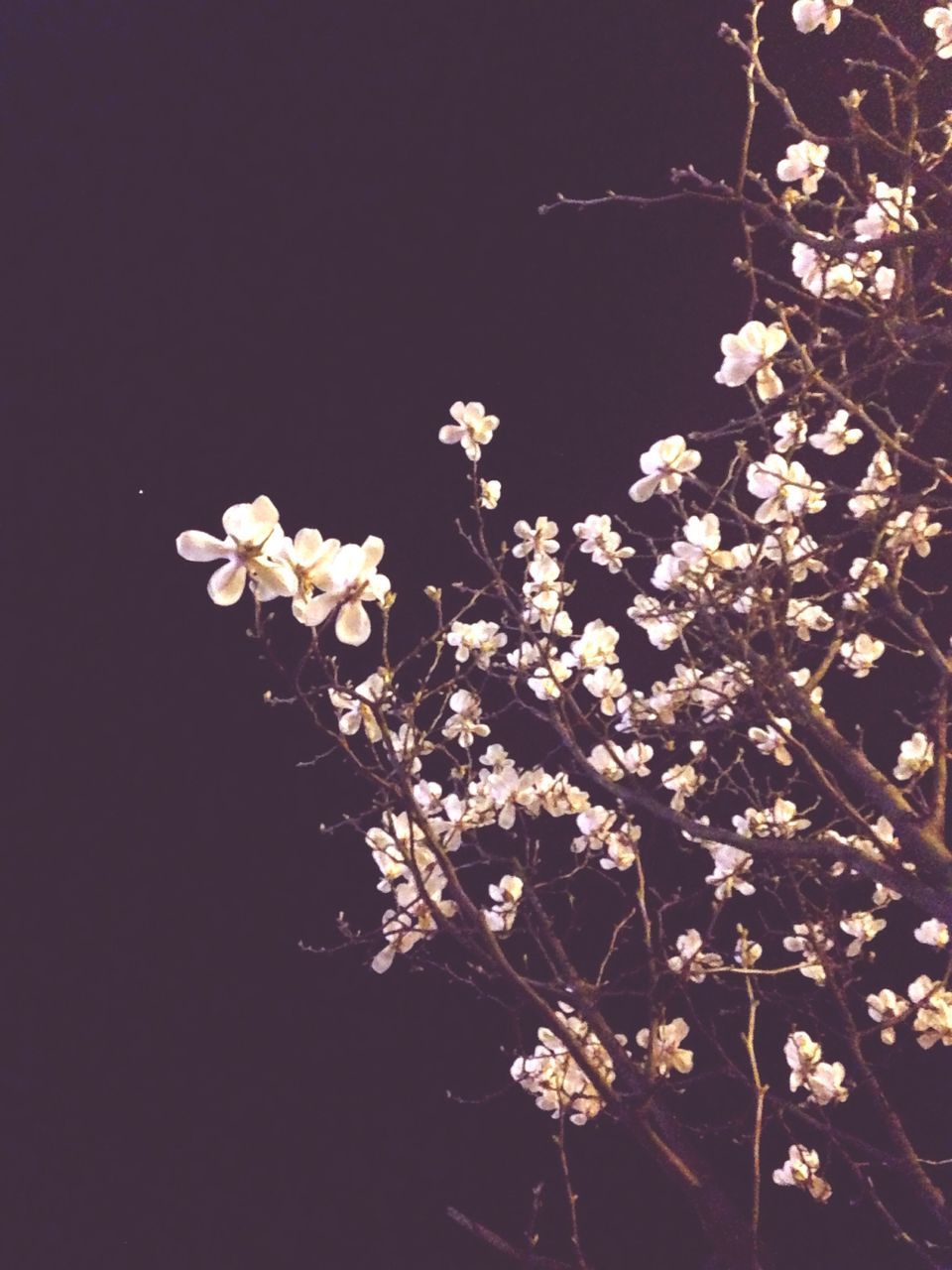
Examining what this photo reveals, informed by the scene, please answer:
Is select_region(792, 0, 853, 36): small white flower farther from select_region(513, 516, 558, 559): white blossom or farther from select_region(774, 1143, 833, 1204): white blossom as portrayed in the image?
select_region(774, 1143, 833, 1204): white blossom

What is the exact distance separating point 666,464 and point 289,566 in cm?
146

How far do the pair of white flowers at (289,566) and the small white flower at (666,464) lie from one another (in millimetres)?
1163

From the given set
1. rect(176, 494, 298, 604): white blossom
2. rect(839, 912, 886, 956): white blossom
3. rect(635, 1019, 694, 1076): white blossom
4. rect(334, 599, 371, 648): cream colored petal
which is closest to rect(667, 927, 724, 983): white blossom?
rect(635, 1019, 694, 1076): white blossom

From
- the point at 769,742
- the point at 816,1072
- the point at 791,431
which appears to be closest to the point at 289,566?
the point at 791,431

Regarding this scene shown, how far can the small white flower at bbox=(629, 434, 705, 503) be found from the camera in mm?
2932

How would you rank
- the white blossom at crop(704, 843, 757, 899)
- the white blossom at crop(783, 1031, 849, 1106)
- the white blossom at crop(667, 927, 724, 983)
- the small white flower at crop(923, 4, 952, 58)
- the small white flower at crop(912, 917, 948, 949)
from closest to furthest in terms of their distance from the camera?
the small white flower at crop(923, 4, 952, 58) < the white blossom at crop(667, 927, 724, 983) < the white blossom at crop(704, 843, 757, 899) < the white blossom at crop(783, 1031, 849, 1106) < the small white flower at crop(912, 917, 948, 949)

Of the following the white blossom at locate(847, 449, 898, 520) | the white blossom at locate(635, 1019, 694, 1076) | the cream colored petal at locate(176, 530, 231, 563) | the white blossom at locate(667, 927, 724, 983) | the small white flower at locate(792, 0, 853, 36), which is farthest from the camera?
the white blossom at locate(635, 1019, 694, 1076)

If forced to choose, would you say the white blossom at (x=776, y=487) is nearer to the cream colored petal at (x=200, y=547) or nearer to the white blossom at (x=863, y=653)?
the white blossom at (x=863, y=653)

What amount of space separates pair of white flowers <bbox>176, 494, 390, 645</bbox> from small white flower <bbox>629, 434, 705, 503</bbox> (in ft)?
3.82

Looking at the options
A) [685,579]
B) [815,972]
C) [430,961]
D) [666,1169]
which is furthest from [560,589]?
[666,1169]

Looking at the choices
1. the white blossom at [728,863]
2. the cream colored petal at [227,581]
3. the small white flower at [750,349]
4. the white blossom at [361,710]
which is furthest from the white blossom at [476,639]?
the cream colored petal at [227,581]

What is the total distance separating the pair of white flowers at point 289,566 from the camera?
6.08ft

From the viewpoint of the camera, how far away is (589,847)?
13.5ft

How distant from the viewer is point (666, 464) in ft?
9.76
